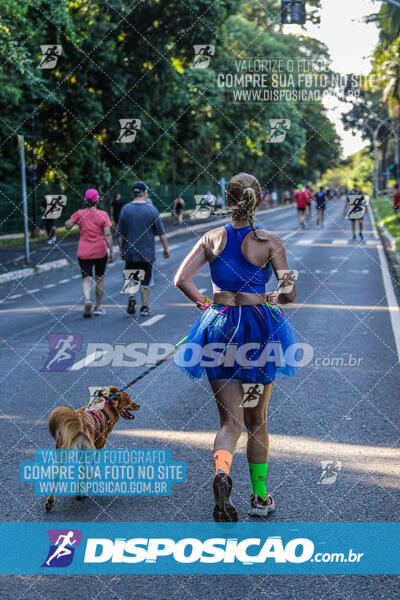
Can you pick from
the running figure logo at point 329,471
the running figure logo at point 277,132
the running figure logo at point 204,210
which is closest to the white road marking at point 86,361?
the running figure logo at point 204,210

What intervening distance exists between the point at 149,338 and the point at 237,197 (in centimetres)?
670

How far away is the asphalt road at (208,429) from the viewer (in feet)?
13.5

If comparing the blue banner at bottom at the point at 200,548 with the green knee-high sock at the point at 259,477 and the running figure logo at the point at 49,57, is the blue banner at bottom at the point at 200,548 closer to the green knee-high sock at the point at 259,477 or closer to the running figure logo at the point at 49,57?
the green knee-high sock at the point at 259,477

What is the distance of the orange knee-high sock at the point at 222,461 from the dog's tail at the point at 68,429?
0.78 metres

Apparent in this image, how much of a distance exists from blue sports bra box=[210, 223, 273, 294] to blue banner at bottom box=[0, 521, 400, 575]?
1.25 meters

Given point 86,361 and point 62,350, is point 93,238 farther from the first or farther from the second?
point 86,361

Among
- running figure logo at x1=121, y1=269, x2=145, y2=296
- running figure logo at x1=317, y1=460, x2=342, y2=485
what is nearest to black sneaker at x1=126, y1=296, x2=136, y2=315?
running figure logo at x1=121, y1=269, x2=145, y2=296

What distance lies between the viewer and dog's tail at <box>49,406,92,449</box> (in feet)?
16.0

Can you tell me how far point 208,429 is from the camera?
6891 mm

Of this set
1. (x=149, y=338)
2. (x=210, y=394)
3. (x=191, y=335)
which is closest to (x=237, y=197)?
(x=191, y=335)

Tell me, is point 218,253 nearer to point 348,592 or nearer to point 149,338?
point 348,592

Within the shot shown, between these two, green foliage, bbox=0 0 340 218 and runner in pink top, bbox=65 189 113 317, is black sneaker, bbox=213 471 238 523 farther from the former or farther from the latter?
green foliage, bbox=0 0 340 218

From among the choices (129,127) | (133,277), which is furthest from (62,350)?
(129,127)

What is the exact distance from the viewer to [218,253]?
475 cm
